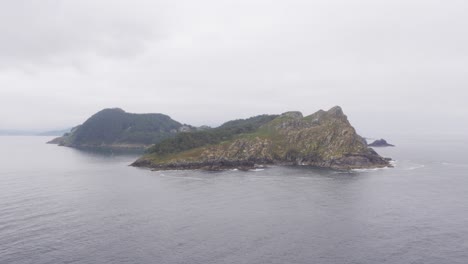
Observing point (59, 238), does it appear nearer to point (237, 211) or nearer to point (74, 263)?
point (74, 263)

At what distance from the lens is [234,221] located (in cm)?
10106

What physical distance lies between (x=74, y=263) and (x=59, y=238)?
52.8 feet

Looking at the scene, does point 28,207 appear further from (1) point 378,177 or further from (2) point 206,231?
(1) point 378,177

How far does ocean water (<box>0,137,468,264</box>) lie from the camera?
7750 cm

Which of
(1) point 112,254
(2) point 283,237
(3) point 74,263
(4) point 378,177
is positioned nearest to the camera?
(3) point 74,263

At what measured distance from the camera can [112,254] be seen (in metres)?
77.1

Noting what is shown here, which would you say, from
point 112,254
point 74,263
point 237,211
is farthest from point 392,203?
point 74,263

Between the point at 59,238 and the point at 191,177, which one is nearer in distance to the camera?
the point at 59,238

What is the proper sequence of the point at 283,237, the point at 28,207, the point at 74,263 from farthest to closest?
the point at 28,207, the point at 283,237, the point at 74,263

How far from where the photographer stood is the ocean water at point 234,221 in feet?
254

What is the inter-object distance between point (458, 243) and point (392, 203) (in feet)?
133

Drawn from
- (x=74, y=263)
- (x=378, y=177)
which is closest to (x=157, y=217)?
(x=74, y=263)

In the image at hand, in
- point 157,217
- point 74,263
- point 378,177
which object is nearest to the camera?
point 74,263

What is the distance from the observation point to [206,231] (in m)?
91.9
